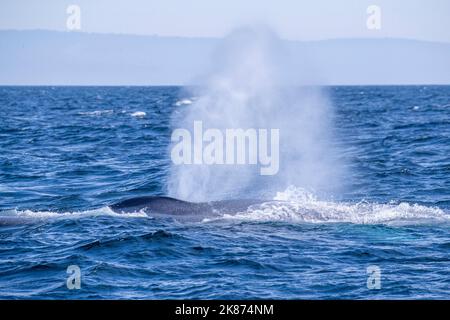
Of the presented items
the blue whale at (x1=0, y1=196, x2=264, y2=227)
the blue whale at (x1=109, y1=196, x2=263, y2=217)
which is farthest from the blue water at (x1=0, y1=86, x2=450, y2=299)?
the blue whale at (x1=109, y1=196, x2=263, y2=217)

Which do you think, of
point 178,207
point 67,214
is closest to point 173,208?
point 178,207

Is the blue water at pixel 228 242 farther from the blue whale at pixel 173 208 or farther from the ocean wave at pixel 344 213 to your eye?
the blue whale at pixel 173 208

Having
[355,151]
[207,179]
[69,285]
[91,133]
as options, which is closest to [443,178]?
[207,179]

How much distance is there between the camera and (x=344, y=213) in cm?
2081

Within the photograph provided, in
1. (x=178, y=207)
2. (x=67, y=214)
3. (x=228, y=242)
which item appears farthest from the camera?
(x=67, y=214)

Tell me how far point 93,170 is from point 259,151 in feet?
40.5

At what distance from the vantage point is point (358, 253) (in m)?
16.5

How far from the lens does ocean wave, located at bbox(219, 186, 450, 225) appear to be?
2005 centimetres

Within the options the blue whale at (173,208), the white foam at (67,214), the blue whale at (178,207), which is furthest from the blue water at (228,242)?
the blue whale at (178,207)

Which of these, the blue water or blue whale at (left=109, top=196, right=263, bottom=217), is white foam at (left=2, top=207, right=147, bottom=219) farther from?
blue whale at (left=109, top=196, right=263, bottom=217)

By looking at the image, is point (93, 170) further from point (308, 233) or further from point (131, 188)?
point (308, 233)

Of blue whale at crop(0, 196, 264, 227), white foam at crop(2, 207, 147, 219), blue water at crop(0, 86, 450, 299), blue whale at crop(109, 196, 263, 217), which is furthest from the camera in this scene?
white foam at crop(2, 207, 147, 219)

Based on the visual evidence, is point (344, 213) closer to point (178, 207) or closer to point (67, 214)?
point (178, 207)
